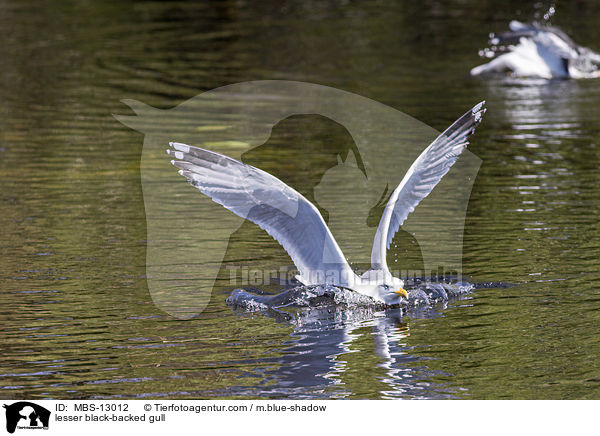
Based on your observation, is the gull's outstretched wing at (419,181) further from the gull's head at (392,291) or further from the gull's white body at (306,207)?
the gull's head at (392,291)

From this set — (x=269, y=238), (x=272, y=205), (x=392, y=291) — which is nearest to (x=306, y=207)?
(x=272, y=205)

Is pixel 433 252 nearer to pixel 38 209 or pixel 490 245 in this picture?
pixel 490 245

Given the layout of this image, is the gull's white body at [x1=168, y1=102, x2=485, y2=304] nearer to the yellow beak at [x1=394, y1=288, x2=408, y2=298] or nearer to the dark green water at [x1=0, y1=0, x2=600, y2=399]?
the yellow beak at [x1=394, y1=288, x2=408, y2=298]

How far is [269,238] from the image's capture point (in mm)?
9906

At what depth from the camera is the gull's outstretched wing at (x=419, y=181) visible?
797 cm

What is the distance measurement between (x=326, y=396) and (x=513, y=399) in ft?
3.49

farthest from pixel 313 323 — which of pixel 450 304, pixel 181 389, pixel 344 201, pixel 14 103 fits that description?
pixel 14 103

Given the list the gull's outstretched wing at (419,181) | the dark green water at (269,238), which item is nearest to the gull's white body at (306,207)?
the gull's outstretched wing at (419,181)

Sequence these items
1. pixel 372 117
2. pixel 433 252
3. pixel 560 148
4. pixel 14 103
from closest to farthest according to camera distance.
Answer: pixel 433 252 < pixel 560 148 < pixel 372 117 < pixel 14 103

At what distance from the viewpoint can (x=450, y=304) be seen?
820 centimetres

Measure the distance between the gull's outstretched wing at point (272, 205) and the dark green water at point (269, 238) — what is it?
1.60 ft

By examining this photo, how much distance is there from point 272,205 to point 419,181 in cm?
121
